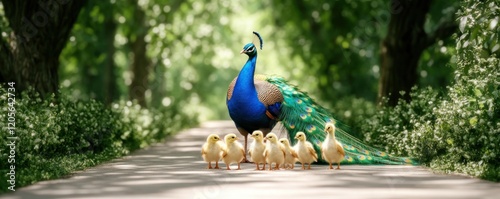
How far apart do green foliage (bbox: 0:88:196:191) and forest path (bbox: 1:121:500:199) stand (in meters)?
0.48

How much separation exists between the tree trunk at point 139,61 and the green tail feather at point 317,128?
709 inches

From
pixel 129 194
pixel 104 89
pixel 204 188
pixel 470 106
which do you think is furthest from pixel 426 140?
pixel 104 89

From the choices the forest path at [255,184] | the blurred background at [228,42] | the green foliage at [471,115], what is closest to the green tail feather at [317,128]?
the forest path at [255,184]

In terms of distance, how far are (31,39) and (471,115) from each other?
31.4 feet

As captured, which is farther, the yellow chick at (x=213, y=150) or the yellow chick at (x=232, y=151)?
the yellow chick at (x=213, y=150)

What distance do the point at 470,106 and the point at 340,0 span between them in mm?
17921

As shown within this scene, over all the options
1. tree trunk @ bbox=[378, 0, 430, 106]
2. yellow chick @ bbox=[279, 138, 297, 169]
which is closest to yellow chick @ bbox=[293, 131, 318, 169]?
yellow chick @ bbox=[279, 138, 297, 169]

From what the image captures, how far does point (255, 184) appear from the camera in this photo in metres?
11.2

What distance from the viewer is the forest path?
1002cm

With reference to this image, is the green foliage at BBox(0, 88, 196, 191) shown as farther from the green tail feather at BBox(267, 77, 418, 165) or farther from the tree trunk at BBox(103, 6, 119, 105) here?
the tree trunk at BBox(103, 6, 119, 105)

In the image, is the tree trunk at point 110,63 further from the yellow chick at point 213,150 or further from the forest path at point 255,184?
the forest path at point 255,184

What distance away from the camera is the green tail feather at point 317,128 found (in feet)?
46.8

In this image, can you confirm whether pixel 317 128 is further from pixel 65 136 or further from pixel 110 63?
pixel 110 63

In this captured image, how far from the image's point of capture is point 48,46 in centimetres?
1834
